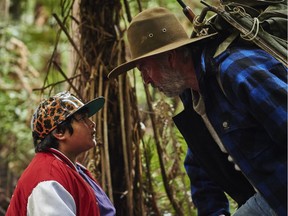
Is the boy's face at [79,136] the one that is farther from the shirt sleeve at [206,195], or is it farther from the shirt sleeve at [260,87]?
the shirt sleeve at [260,87]

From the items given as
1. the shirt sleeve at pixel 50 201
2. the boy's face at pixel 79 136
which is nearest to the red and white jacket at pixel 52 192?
the shirt sleeve at pixel 50 201

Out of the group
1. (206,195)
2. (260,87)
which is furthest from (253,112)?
(206,195)

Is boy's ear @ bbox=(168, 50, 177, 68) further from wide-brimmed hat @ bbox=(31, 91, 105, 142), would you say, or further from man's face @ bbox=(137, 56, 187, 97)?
wide-brimmed hat @ bbox=(31, 91, 105, 142)

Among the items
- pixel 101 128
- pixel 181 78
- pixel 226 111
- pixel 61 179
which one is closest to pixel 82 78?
pixel 101 128

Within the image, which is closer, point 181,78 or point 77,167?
point 181,78

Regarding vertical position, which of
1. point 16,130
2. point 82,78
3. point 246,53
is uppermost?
Result: point 246,53

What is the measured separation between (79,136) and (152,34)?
0.86 metres

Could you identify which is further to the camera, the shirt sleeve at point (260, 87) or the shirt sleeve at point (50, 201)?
the shirt sleeve at point (50, 201)

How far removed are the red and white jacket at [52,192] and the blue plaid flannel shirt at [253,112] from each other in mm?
892

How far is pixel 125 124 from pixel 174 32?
5.55 ft

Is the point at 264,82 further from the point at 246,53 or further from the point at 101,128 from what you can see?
the point at 101,128

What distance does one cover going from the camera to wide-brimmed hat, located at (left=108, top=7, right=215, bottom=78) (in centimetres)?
274

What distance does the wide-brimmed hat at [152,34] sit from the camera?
2737mm

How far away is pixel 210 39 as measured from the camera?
106 inches
